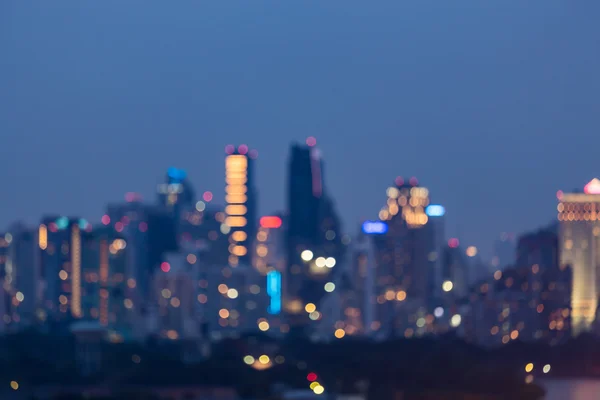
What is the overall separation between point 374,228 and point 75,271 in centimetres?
1745

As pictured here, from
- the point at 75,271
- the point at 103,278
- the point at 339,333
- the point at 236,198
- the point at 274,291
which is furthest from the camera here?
the point at 236,198

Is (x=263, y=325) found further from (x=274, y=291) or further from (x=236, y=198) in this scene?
(x=236, y=198)

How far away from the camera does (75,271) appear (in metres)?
101

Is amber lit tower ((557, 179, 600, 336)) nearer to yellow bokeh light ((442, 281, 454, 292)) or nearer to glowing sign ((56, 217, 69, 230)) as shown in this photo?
yellow bokeh light ((442, 281, 454, 292))

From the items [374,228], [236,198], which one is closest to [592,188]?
[374,228]

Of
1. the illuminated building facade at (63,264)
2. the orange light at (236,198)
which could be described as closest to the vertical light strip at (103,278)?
the illuminated building facade at (63,264)

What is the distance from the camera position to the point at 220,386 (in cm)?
5303

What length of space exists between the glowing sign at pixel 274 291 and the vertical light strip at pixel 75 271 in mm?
11643

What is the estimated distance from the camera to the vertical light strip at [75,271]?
326 ft

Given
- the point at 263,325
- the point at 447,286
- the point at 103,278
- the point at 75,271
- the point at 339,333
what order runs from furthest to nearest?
the point at 263,325 → the point at 75,271 → the point at 103,278 → the point at 447,286 → the point at 339,333

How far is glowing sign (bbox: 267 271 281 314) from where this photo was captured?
105 meters

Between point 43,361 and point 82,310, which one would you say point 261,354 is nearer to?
point 43,361

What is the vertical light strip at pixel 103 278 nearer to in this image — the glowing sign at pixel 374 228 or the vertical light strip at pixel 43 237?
the vertical light strip at pixel 43 237

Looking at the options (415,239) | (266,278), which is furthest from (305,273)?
(415,239)
